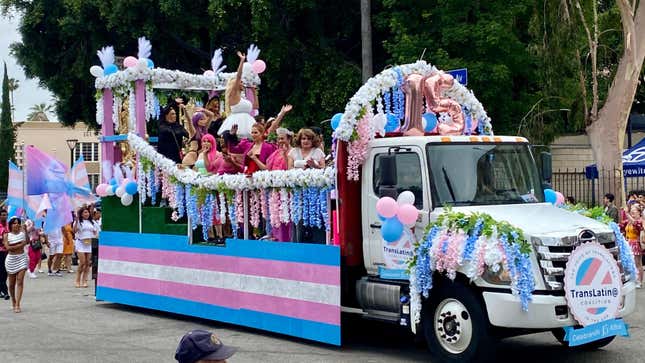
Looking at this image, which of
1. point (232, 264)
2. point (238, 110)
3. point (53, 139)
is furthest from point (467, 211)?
point (53, 139)

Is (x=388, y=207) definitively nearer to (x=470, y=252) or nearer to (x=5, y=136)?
(x=470, y=252)

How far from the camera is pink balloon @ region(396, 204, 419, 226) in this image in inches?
402

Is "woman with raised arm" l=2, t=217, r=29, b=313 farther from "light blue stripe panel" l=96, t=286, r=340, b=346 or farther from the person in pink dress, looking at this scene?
the person in pink dress

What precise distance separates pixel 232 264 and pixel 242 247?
0.36 m

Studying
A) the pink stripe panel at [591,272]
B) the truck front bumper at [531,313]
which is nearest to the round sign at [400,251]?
the truck front bumper at [531,313]

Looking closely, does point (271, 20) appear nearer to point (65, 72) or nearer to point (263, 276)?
point (65, 72)

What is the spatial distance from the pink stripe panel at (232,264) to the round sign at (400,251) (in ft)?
2.26

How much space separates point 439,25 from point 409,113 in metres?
13.1

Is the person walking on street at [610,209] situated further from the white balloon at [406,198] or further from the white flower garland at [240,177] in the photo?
the white balloon at [406,198]

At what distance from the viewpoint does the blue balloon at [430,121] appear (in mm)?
11852

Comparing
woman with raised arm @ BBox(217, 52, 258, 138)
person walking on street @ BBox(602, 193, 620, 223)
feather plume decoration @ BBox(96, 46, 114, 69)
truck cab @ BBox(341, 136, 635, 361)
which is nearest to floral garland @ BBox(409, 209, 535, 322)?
truck cab @ BBox(341, 136, 635, 361)

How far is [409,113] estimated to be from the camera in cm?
1162

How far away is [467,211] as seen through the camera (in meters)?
10.1

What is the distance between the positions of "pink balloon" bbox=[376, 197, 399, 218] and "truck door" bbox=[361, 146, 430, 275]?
33 centimetres
